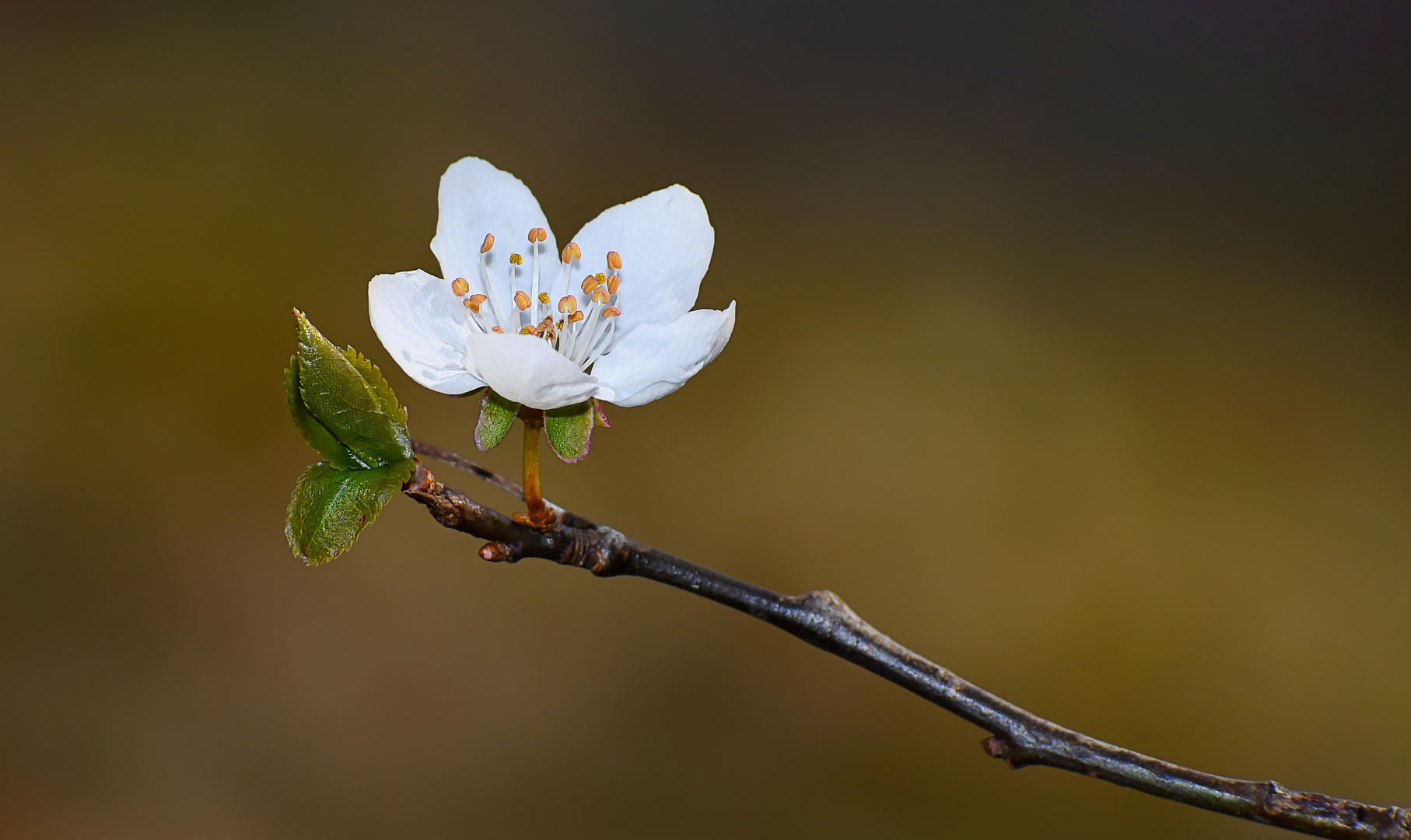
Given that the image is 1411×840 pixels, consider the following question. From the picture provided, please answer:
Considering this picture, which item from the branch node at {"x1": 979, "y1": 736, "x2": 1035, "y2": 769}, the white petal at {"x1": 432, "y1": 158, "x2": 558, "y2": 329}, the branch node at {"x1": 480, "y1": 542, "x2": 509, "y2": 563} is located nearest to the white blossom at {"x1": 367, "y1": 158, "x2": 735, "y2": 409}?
the white petal at {"x1": 432, "y1": 158, "x2": 558, "y2": 329}

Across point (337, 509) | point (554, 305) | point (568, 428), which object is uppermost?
point (554, 305)

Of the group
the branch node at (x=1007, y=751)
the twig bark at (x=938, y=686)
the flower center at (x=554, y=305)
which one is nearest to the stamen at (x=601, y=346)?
the flower center at (x=554, y=305)

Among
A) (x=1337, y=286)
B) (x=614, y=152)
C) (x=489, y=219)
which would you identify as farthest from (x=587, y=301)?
(x=1337, y=286)

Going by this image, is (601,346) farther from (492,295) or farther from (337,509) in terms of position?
(337,509)

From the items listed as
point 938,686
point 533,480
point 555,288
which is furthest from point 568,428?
point 938,686

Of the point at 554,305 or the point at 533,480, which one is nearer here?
the point at 533,480

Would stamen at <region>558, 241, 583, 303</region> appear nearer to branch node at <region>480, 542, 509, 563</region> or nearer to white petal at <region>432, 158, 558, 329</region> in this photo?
white petal at <region>432, 158, 558, 329</region>
